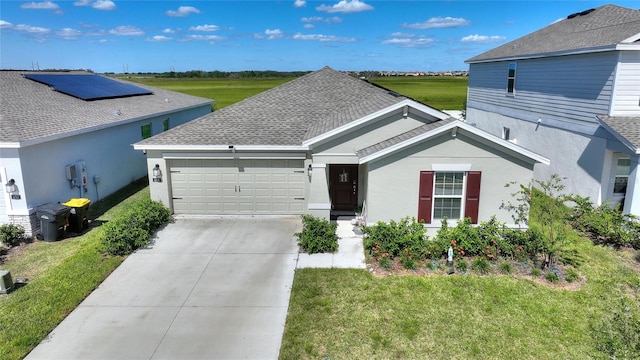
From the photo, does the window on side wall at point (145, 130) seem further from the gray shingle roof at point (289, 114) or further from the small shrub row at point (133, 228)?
the small shrub row at point (133, 228)

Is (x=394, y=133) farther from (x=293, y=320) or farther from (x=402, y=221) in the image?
(x=293, y=320)

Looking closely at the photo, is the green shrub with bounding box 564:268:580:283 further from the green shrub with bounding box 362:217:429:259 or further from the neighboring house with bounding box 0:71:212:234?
the neighboring house with bounding box 0:71:212:234

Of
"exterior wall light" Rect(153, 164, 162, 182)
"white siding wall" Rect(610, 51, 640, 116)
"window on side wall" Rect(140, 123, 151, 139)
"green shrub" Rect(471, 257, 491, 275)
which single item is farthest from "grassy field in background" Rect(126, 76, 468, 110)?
"green shrub" Rect(471, 257, 491, 275)

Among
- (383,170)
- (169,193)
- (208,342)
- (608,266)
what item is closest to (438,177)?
(383,170)

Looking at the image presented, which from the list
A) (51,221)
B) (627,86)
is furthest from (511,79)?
(51,221)

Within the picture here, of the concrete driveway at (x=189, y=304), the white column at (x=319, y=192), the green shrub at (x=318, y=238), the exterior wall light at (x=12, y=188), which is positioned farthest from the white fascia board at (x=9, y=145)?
the white column at (x=319, y=192)

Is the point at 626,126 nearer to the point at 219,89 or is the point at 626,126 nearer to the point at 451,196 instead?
the point at 451,196
